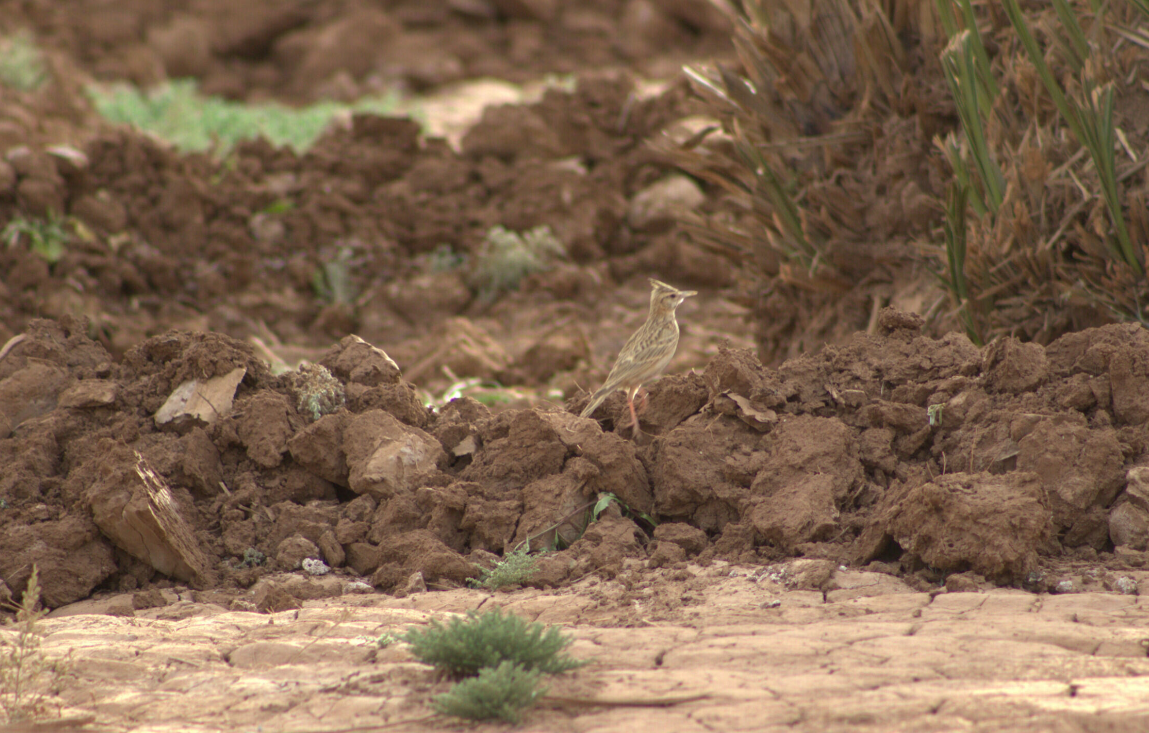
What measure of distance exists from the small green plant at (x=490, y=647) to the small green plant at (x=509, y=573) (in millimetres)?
757

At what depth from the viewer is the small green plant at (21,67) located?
42.6ft

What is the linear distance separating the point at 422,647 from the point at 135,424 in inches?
85.9

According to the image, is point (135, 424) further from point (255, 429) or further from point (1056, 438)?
point (1056, 438)

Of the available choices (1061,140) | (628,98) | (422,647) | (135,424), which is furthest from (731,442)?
(628,98)

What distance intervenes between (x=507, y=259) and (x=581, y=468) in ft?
17.5

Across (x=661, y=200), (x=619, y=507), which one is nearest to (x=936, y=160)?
(x=619, y=507)

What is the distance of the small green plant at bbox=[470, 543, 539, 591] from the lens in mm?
4004

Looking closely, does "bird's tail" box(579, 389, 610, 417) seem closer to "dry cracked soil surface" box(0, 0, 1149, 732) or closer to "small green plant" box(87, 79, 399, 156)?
"dry cracked soil surface" box(0, 0, 1149, 732)

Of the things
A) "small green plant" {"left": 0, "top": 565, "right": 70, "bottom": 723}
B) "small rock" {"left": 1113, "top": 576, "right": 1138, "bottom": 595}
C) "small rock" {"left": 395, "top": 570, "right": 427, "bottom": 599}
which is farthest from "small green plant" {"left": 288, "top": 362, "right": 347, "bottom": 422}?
"small rock" {"left": 1113, "top": 576, "right": 1138, "bottom": 595}

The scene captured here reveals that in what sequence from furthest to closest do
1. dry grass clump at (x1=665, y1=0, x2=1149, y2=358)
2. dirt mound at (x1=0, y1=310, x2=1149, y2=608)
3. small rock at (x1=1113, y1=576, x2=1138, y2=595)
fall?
dry grass clump at (x1=665, y1=0, x2=1149, y2=358) → dirt mound at (x1=0, y1=310, x2=1149, y2=608) → small rock at (x1=1113, y1=576, x2=1138, y2=595)

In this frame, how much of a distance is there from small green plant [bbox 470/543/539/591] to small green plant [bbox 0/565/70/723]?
1.39 metres

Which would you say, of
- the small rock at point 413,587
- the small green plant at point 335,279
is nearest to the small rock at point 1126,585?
the small rock at point 413,587

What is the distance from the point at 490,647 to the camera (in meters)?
3.14

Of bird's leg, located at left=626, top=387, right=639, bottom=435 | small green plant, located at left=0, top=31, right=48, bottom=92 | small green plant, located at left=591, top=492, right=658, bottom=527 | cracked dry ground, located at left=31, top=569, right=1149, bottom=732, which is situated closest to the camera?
cracked dry ground, located at left=31, top=569, right=1149, bottom=732
